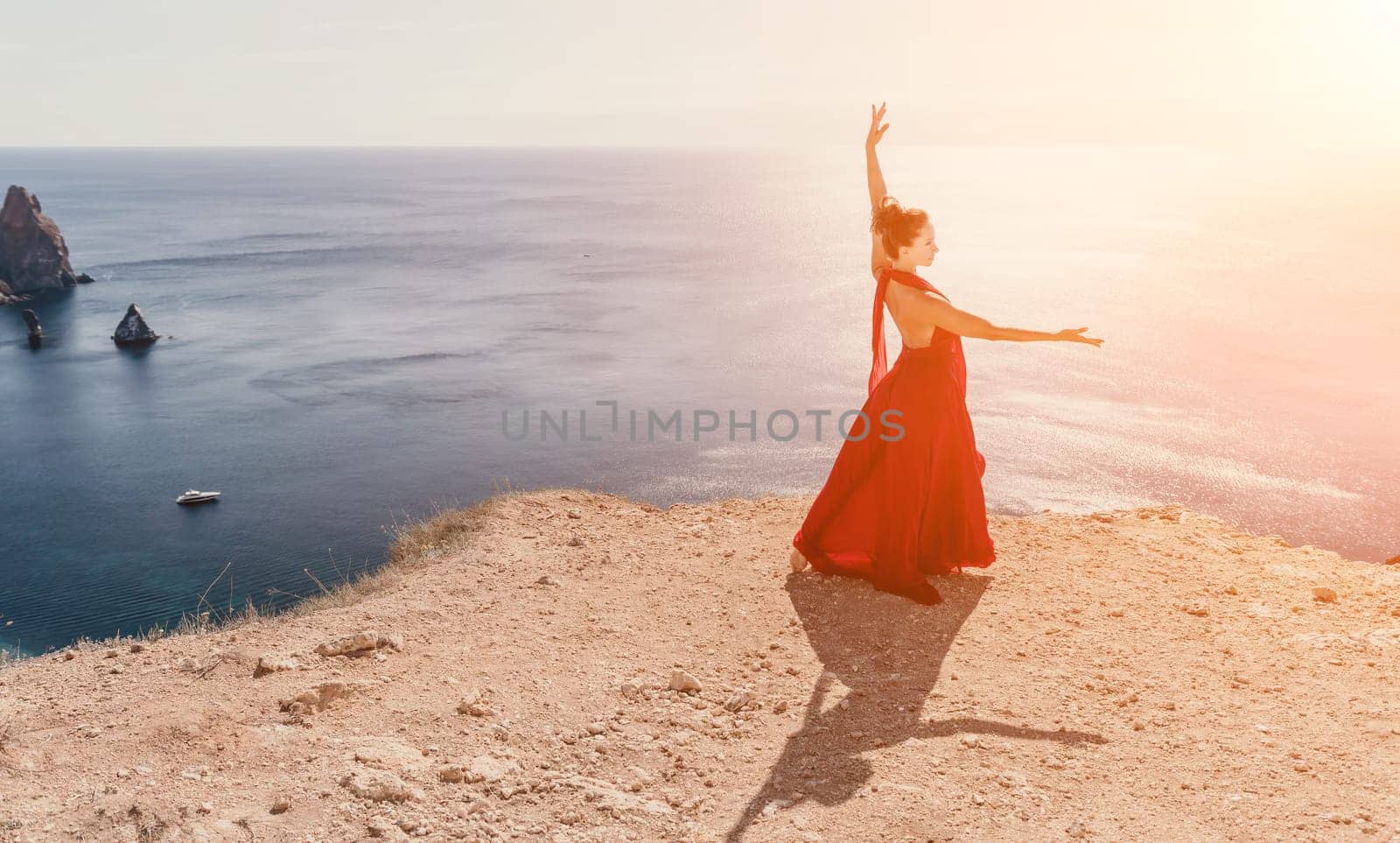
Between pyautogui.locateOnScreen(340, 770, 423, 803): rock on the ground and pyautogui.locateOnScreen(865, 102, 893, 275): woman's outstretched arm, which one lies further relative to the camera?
pyautogui.locateOnScreen(865, 102, 893, 275): woman's outstretched arm

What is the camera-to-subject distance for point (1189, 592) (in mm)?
6941

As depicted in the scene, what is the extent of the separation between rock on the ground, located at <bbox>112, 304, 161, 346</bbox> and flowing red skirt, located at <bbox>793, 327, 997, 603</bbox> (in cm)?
4875

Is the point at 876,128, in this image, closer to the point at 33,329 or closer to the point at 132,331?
the point at 132,331

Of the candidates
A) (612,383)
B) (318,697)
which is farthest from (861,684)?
(612,383)

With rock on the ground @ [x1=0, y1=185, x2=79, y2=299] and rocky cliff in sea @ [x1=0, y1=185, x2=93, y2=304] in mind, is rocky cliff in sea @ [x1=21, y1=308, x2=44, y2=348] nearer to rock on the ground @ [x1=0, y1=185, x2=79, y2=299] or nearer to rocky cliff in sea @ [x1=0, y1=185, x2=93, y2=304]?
rocky cliff in sea @ [x1=0, y1=185, x2=93, y2=304]

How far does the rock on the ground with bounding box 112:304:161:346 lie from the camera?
4581cm

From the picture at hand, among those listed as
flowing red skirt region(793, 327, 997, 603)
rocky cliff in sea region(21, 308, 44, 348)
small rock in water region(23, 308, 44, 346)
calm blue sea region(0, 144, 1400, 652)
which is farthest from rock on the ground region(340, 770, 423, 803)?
small rock in water region(23, 308, 44, 346)

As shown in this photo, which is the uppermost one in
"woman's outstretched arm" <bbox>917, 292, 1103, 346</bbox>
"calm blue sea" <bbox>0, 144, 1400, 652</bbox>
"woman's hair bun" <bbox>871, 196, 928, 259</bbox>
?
"woman's hair bun" <bbox>871, 196, 928, 259</bbox>

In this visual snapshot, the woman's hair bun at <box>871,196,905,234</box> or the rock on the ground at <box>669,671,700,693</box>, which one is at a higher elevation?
the woman's hair bun at <box>871,196,905,234</box>

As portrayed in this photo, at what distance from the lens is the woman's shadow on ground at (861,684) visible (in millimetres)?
4629

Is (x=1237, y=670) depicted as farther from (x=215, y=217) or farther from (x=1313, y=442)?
(x=215, y=217)

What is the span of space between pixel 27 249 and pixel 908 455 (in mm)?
73827

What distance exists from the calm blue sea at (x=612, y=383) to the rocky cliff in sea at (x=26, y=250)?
6.93 ft

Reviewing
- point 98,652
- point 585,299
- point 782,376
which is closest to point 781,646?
point 98,652
